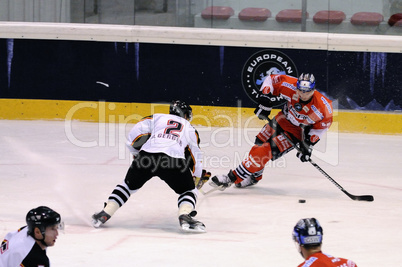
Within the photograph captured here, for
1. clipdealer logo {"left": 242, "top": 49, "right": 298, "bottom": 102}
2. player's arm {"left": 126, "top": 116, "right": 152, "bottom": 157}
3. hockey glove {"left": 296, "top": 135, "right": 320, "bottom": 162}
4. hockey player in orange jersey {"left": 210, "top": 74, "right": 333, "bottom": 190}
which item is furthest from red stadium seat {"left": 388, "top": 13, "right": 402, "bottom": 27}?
player's arm {"left": 126, "top": 116, "right": 152, "bottom": 157}

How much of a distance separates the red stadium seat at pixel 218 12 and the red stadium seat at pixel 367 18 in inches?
56.3

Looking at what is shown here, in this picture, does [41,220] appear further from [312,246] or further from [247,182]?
[247,182]

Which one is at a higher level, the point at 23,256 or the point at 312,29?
the point at 312,29

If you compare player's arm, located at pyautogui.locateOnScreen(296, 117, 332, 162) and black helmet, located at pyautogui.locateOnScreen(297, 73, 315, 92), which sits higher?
black helmet, located at pyautogui.locateOnScreen(297, 73, 315, 92)

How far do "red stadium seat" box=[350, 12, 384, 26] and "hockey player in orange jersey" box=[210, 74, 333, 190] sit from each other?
295 cm

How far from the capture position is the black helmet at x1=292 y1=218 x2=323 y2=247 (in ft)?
9.47

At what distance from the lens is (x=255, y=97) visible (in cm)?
934

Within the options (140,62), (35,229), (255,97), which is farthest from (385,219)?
(140,62)

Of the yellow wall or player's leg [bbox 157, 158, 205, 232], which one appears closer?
player's leg [bbox 157, 158, 205, 232]

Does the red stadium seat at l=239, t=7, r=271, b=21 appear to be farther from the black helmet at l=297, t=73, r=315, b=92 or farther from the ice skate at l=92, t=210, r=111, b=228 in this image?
the ice skate at l=92, t=210, r=111, b=228

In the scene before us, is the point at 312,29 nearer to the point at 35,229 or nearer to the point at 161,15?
the point at 161,15

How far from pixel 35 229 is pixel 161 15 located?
6.70 meters

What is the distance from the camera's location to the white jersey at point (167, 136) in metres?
5.16

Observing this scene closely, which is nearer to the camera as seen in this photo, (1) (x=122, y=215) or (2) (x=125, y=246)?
(2) (x=125, y=246)
